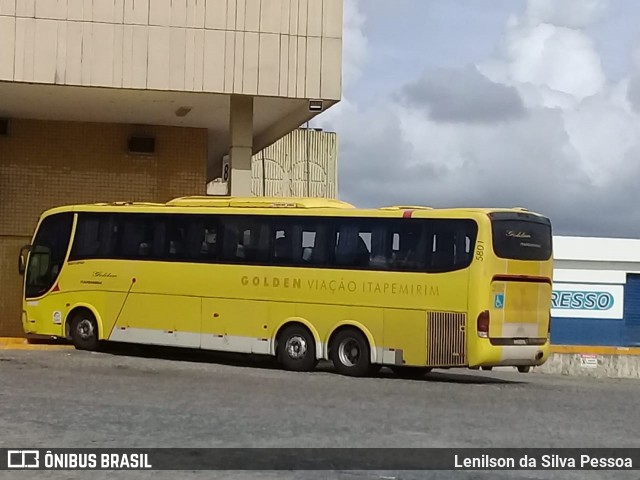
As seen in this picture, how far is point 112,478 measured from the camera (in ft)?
28.4

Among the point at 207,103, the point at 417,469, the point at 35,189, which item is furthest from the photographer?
the point at 35,189

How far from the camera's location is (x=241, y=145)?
23.6 meters

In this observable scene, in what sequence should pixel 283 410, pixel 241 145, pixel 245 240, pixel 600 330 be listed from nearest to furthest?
pixel 283 410
pixel 245 240
pixel 241 145
pixel 600 330

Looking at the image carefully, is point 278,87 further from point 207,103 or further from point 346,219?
point 346,219

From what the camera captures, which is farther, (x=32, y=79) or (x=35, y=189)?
(x=35, y=189)

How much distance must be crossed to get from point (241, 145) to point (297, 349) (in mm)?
5671

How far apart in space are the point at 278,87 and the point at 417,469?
13903 mm

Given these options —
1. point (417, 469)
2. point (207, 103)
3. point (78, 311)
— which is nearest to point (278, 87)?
point (207, 103)

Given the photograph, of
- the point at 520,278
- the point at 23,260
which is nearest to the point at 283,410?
the point at 520,278

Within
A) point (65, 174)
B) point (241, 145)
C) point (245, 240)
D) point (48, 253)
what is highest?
point (241, 145)

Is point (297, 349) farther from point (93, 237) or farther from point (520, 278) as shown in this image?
point (93, 237)

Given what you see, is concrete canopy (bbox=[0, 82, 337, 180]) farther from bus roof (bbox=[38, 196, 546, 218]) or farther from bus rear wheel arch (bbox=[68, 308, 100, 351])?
bus rear wheel arch (bbox=[68, 308, 100, 351])

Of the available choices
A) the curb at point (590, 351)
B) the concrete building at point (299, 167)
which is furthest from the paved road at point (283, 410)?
the concrete building at point (299, 167)

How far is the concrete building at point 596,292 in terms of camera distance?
3278 cm
